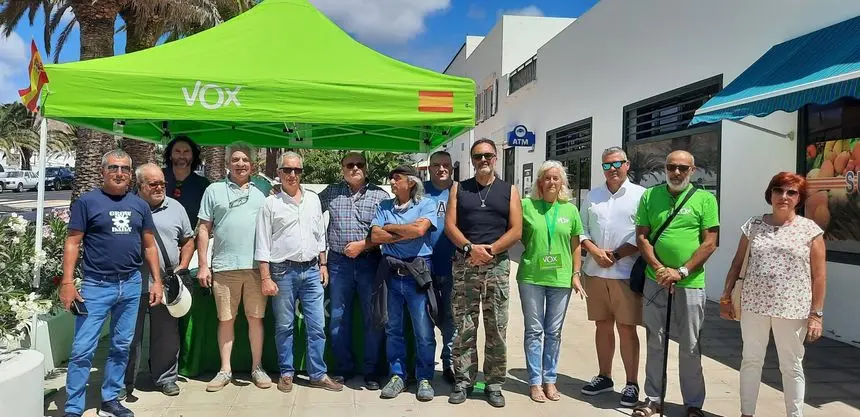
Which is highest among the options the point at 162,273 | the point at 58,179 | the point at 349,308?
the point at 58,179

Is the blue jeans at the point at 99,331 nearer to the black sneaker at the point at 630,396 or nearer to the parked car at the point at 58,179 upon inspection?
the black sneaker at the point at 630,396

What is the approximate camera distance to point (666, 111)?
30.8 feet

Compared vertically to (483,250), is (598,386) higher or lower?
lower

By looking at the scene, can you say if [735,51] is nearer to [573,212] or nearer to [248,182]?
[573,212]

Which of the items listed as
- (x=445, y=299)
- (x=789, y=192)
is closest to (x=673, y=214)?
(x=789, y=192)

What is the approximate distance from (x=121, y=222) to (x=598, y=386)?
3626 millimetres

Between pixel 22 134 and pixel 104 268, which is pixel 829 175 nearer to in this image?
pixel 104 268

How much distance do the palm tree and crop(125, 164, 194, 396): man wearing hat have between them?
1932 inches

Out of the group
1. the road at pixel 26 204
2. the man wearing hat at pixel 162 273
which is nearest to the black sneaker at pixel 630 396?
the man wearing hat at pixel 162 273

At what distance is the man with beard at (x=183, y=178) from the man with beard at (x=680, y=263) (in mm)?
3497

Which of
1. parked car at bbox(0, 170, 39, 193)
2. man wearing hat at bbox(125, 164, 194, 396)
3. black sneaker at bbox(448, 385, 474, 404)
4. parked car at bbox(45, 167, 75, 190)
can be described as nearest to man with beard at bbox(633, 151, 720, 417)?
black sneaker at bbox(448, 385, 474, 404)

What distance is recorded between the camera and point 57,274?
15.8ft

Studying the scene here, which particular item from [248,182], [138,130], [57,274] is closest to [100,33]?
[138,130]

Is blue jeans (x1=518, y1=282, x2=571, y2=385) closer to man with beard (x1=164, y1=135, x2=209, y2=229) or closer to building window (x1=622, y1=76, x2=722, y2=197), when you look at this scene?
man with beard (x1=164, y1=135, x2=209, y2=229)
